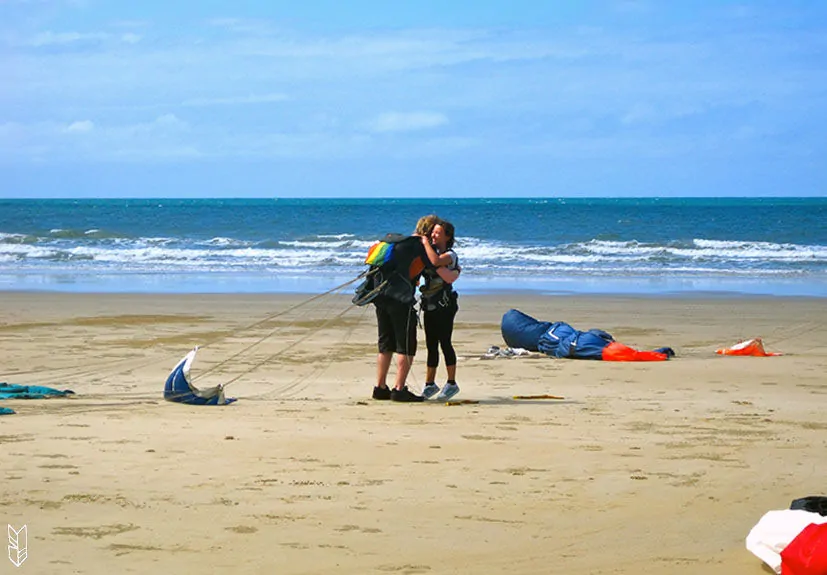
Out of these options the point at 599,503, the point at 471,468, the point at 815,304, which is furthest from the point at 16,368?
the point at 815,304

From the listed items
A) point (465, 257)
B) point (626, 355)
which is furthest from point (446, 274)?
point (465, 257)

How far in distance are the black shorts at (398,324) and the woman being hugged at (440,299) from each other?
0.43 feet

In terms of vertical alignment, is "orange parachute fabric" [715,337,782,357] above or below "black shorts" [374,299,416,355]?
below

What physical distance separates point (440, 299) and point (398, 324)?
0.36 m

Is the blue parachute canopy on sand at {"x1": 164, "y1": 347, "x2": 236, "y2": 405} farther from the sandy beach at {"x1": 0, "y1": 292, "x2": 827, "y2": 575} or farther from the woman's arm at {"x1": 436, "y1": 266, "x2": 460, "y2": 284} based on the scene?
the woman's arm at {"x1": 436, "y1": 266, "x2": 460, "y2": 284}

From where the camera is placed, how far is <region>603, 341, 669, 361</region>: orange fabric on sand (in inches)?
439

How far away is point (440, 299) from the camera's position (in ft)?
27.9

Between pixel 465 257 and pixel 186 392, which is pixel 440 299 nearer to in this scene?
pixel 186 392

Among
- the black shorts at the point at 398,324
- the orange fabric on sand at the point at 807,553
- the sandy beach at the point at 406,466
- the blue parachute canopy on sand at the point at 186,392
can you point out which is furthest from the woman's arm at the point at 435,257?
the orange fabric on sand at the point at 807,553

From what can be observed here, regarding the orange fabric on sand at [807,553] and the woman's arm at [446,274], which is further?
the woman's arm at [446,274]

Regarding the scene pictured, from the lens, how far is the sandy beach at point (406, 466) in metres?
4.58

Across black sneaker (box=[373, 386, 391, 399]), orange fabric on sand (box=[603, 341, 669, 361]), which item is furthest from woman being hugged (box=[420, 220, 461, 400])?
orange fabric on sand (box=[603, 341, 669, 361])

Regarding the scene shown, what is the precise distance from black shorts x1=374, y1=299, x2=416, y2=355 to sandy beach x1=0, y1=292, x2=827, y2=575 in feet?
1.56

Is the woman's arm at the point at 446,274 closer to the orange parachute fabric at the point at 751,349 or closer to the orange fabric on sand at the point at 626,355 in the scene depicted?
the orange fabric on sand at the point at 626,355
